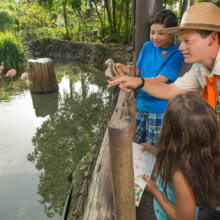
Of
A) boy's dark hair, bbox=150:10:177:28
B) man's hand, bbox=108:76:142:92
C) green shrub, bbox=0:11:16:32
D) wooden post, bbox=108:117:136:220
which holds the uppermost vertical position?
green shrub, bbox=0:11:16:32

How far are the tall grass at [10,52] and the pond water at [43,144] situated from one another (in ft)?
6.14

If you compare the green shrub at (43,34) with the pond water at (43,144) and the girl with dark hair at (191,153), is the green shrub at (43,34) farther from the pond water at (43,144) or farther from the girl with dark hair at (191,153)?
the girl with dark hair at (191,153)

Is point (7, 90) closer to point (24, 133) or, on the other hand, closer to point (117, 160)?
point (24, 133)

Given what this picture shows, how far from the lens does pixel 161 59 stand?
5.41ft

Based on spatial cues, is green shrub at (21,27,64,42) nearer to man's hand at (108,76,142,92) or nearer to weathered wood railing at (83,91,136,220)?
man's hand at (108,76,142,92)

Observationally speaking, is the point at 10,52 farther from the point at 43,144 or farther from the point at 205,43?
the point at 205,43

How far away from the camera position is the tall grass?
693 centimetres

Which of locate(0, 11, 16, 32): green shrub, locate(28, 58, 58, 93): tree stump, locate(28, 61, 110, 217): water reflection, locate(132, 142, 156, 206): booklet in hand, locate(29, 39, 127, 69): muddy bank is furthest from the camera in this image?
locate(0, 11, 16, 32): green shrub

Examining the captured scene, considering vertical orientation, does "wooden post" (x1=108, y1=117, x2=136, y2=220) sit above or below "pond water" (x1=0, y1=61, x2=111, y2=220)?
above

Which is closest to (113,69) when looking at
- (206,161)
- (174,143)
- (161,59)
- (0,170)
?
(161,59)

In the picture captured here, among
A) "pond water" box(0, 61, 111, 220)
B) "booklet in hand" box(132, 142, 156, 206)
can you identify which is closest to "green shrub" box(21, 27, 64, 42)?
"pond water" box(0, 61, 111, 220)

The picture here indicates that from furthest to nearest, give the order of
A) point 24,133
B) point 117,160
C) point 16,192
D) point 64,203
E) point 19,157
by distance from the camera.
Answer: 1. point 24,133
2. point 19,157
3. point 16,192
4. point 64,203
5. point 117,160

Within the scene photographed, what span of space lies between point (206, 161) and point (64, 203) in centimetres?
206

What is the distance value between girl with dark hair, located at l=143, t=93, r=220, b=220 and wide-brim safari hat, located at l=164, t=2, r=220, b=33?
1.50 feet
